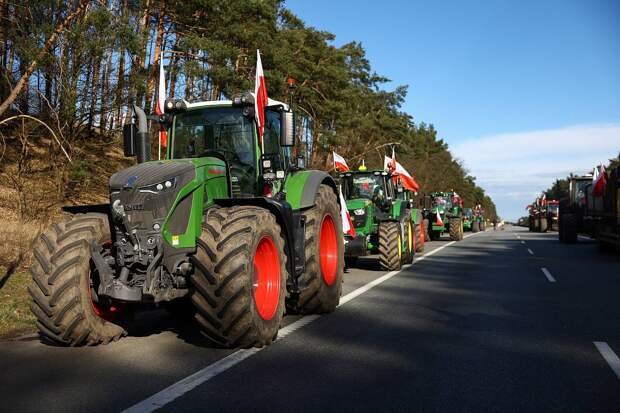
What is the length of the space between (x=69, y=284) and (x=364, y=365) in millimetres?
2816

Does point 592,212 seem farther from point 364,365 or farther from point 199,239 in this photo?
point 199,239

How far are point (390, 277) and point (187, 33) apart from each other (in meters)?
15.8

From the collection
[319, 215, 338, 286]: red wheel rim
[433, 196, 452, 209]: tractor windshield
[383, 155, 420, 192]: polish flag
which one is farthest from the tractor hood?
[433, 196, 452, 209]: tractor windshield

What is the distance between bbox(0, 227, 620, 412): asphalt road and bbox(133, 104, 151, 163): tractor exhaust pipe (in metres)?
2.04

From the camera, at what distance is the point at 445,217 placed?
2925cm

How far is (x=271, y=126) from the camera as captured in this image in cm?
775

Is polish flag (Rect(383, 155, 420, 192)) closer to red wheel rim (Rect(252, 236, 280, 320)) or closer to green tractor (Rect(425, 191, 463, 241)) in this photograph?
green tractor (Rect(425, 191, 463, 241))

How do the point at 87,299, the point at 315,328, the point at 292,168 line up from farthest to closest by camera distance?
the point at 292,168, the point at 315,328, the point at 87,299

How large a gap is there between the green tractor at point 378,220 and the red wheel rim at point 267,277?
6491 millimetres

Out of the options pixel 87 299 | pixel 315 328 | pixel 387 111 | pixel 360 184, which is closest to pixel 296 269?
pixel 315 328

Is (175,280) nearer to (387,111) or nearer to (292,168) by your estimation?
(292,168)

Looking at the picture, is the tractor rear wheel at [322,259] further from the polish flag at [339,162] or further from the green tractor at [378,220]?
the polish flag at [339,162]

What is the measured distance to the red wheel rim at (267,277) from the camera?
628 cm

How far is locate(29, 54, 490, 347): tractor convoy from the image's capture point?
18.4 feet
